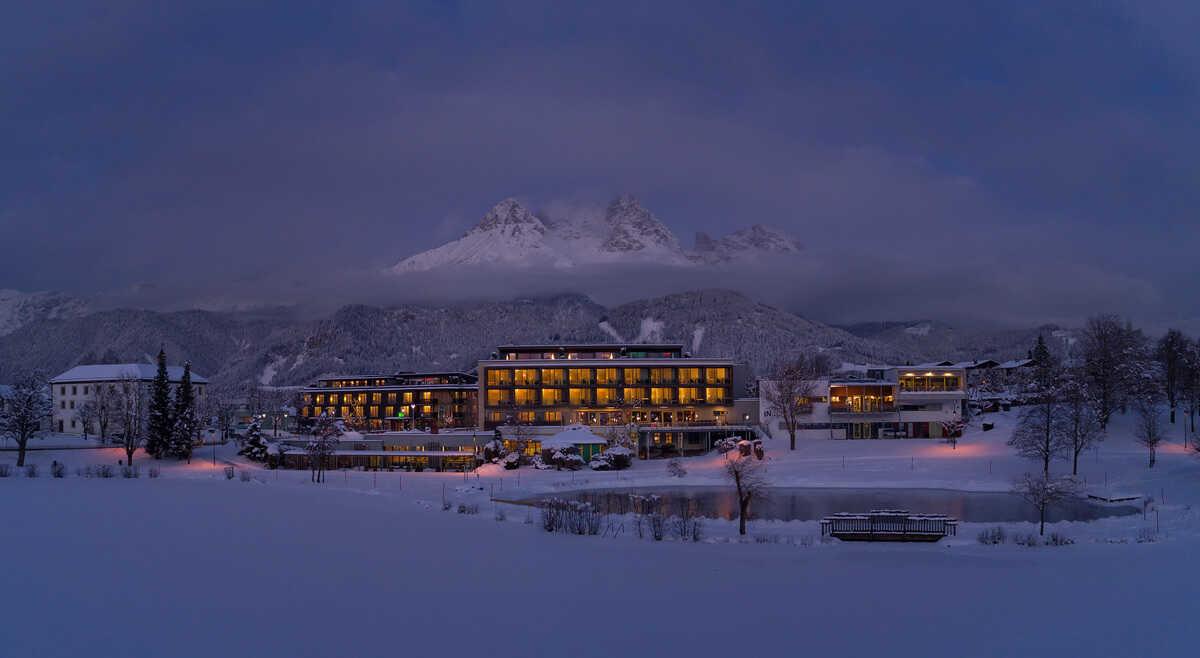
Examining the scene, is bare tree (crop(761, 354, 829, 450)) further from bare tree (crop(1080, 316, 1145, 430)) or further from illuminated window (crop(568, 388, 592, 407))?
bare tree (crop(1080, 316, 1145, 430))

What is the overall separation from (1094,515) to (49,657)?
42.2 meters

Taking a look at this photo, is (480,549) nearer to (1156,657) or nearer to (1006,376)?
(1156,657)

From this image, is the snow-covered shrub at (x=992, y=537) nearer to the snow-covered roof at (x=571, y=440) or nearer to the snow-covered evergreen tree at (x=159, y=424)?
the snow-covered roof at (x=571, y=440)


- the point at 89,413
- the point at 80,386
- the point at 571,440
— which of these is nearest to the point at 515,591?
the point at 571,440

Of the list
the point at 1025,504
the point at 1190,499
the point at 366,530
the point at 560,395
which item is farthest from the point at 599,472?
the point at 366,530

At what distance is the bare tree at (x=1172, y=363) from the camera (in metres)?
72.8

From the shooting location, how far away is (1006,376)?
115m

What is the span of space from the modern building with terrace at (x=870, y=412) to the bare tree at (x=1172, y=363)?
18689mm

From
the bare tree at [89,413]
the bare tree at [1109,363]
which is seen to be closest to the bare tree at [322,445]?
the bare tree at [89,413]

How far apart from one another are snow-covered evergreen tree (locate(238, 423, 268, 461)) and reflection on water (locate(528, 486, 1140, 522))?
110 ft

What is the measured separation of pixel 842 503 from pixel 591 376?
44.5 m

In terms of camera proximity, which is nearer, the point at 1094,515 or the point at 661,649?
the point at 661,649

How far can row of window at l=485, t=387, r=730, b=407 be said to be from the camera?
273 feet

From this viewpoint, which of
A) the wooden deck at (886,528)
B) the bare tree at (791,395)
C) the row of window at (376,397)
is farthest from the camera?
the row of window at (376,397)
